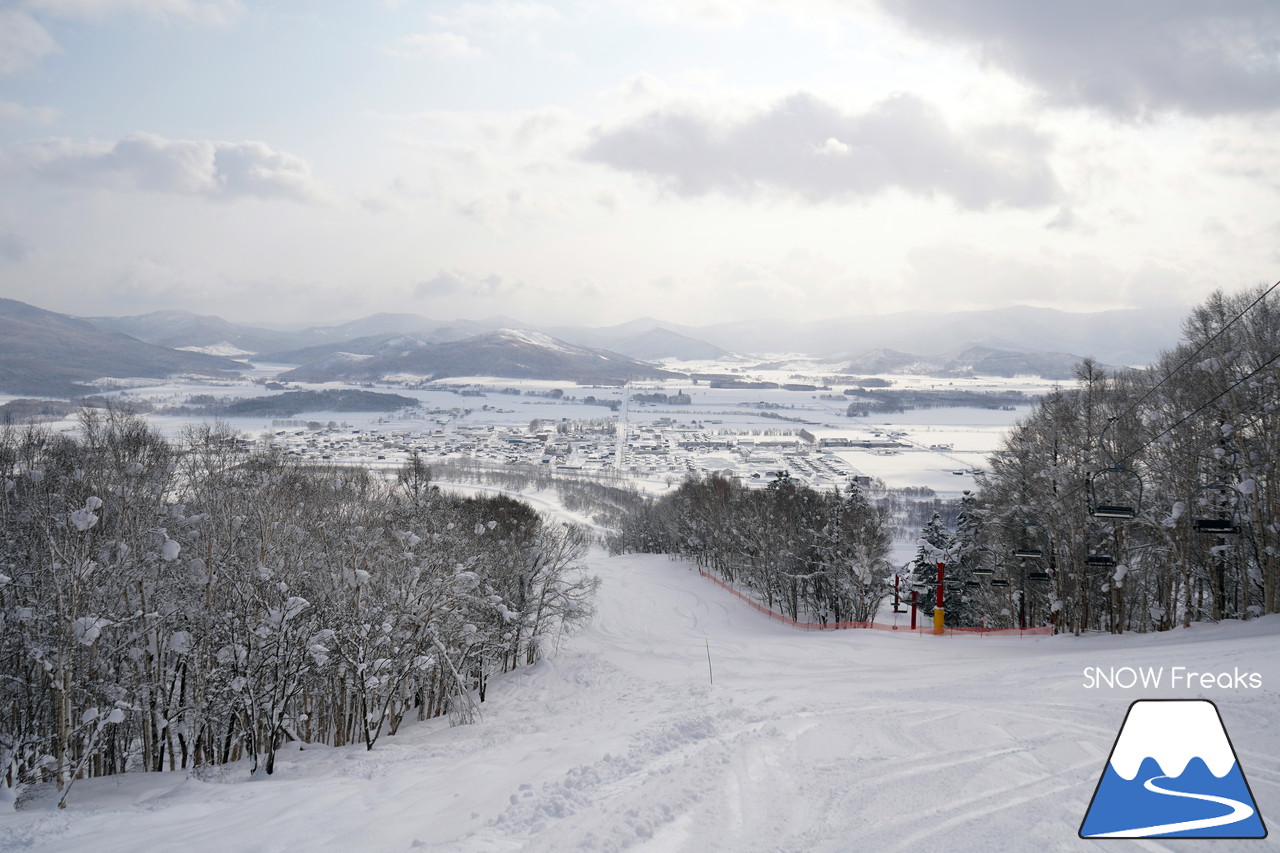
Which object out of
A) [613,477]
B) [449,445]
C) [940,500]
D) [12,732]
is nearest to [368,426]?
[449,445]

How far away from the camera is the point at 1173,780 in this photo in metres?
5.56

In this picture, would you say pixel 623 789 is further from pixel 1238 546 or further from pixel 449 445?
pixel 449 445

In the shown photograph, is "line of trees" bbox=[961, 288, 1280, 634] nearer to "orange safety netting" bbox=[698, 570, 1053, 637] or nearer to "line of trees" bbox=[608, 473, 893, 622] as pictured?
"orange safety netting" bbox=[698, 570, 1053, 637]

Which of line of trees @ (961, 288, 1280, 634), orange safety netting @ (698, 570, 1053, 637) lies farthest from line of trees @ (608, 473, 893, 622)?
line of trees @ (961, 288, 1280, 634)

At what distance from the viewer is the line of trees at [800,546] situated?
35.9 meters

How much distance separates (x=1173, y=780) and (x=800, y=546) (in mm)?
33485

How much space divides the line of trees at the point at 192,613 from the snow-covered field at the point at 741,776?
70.8 inches

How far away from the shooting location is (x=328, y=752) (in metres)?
16.6

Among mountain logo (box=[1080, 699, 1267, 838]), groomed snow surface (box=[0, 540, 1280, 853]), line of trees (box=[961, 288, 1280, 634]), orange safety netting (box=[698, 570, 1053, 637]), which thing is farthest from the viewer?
orange safety netting (box=[698, 570, 1053, 637])

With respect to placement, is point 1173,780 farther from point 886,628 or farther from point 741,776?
point 886,628

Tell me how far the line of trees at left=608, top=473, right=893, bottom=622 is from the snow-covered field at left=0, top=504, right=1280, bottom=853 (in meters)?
15.3

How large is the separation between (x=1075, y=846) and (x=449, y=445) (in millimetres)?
169131

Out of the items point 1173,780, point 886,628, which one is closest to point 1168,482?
point 886,628

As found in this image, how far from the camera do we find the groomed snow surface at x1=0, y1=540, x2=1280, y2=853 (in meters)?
8.64
